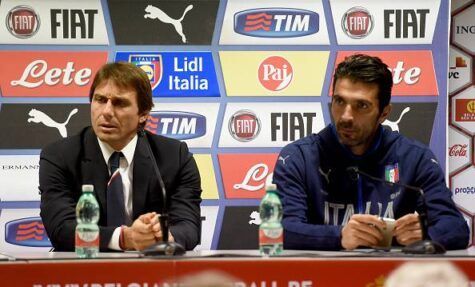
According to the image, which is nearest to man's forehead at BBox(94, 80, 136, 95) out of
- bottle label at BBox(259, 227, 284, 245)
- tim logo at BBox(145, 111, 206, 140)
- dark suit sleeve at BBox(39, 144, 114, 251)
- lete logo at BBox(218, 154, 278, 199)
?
dark suit sleeve at BBox(39, 144, 114, 251)

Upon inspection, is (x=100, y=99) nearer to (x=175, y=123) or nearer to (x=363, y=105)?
(x=363, y=105)

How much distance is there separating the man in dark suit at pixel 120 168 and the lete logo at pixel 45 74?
1084 mm

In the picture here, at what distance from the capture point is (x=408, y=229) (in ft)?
9.24

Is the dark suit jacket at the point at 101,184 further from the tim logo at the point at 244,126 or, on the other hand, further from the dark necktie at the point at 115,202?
the tim logo at the point at 244,126

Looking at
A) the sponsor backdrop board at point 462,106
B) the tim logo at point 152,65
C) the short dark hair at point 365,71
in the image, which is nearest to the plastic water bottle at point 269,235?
the short dark hair at point 365,71

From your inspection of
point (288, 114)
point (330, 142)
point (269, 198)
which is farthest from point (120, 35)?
point (269, 198)

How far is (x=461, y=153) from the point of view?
15.6 ft

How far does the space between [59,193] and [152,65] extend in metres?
1.36

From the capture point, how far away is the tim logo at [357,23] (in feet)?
14.4

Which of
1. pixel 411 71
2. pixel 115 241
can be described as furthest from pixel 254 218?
pixel 115 241

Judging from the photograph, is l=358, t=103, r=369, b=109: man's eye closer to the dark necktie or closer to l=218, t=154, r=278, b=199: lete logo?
the dark necktie

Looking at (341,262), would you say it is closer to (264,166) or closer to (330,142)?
(330,142)

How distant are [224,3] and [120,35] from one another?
22.2 inches

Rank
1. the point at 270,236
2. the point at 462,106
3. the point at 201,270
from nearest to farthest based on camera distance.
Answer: the point at 201,270 < the point at 270,236 < the point at 462,106
